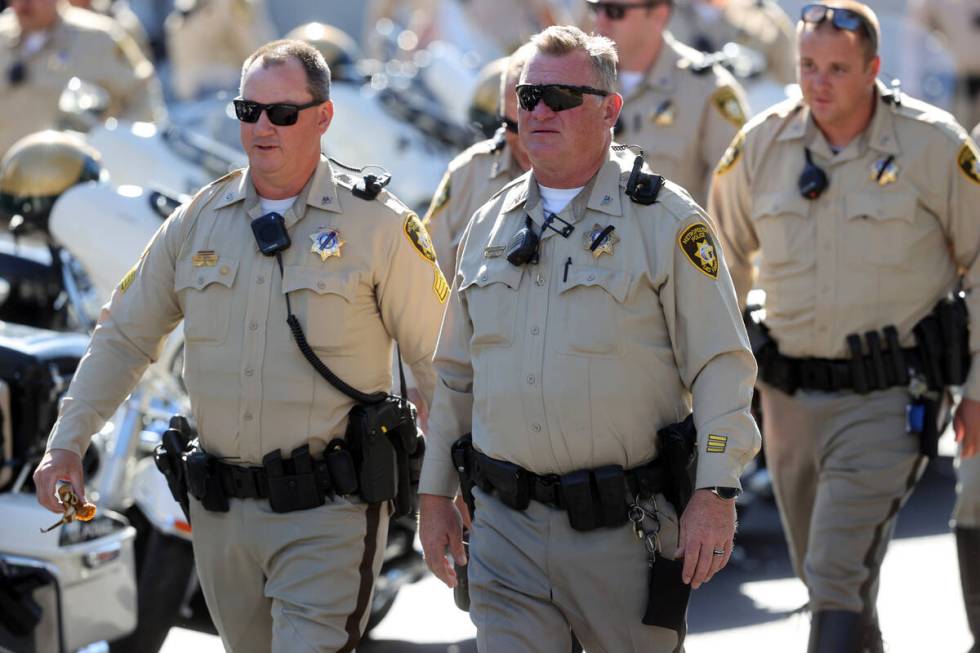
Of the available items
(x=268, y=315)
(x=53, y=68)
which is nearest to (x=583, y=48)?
(x=268, y=315)

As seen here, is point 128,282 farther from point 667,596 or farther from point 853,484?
point 853,484

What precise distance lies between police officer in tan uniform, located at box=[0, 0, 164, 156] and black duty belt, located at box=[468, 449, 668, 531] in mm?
6519

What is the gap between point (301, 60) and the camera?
490 cm

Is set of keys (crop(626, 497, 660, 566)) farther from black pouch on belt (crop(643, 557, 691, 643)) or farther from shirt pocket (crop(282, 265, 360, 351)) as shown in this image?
shirt pocket (crop(282, 265, 360, 351))

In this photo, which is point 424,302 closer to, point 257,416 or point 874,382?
point 257,416

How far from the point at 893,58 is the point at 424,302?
1123 centimetres

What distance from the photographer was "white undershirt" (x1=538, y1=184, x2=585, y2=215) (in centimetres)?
446

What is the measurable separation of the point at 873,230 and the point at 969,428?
685 millimetres

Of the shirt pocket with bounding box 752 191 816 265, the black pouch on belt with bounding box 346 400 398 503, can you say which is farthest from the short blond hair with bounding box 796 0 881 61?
the black pouch on belt with bounding box 346 400 398 503

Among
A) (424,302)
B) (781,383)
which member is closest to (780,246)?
(781,383)

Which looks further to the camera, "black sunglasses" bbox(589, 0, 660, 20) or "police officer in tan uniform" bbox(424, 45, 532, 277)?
"black sunglasses" bbox(589, 0, 660, 20)

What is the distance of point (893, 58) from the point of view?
1539 centimetres

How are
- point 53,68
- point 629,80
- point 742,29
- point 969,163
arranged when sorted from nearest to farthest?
point 969,163 → point 629,80 → point 53,68 → point 742,29

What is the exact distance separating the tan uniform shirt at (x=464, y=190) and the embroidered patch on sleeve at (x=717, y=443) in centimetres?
217
